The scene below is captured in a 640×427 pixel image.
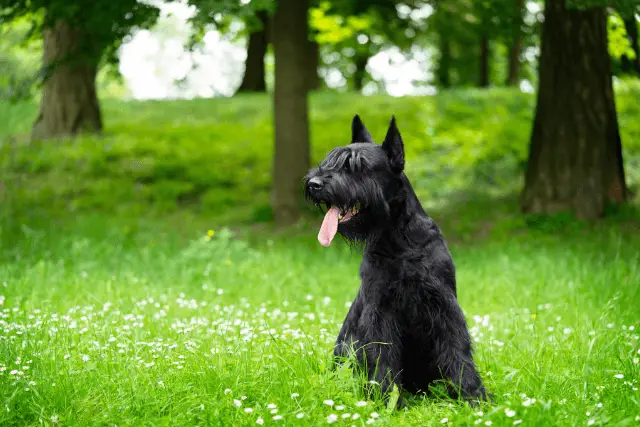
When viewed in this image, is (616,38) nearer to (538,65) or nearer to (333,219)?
(538,65)

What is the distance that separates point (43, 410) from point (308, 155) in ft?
26.6

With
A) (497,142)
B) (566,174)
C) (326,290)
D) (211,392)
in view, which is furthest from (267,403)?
(497,142)

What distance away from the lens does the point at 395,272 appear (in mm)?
3977

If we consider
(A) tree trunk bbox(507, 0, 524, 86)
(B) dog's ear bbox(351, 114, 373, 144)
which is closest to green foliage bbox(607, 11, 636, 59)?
(A) tree trunk bbox(507, 0, 524, 86)

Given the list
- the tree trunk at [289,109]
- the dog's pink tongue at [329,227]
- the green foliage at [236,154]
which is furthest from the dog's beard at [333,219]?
the green foliage at [236,154]

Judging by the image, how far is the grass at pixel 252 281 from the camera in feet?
12.9

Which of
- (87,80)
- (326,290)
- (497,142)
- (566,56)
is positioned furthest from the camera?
(87,80)

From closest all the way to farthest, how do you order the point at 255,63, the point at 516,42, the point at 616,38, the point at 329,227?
1. the point at 329,227
2. the point at 616,38
3. the point at 516,42
4. the point at 255,63

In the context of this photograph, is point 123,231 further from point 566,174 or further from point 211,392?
point 211,392

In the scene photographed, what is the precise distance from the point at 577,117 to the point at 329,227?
7.17 metres

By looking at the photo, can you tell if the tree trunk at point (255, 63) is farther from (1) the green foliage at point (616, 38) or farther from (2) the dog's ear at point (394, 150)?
(2) the dog's ear at point (394, 150)

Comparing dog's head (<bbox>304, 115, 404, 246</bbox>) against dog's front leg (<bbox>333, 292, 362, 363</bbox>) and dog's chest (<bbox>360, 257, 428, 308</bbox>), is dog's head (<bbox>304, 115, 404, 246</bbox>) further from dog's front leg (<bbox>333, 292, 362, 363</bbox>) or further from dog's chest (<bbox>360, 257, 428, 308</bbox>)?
dog's front leg (<bbox>333, 292, 362, 363</bbox>)

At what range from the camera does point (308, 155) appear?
1155 centimetres

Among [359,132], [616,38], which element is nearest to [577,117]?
[616,38]
